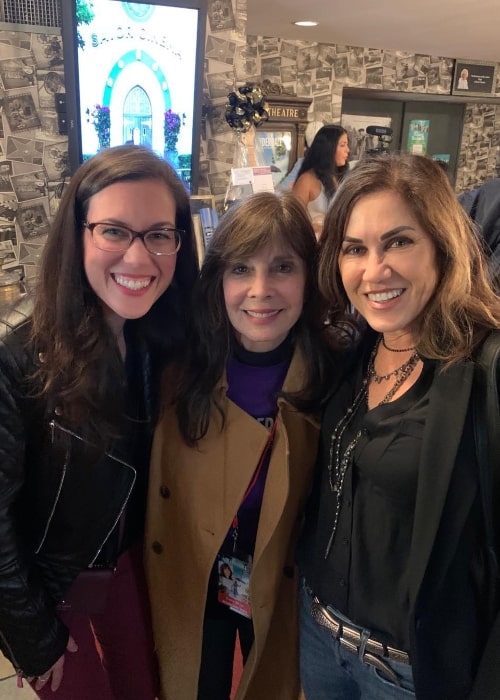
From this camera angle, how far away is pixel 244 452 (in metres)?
1.16

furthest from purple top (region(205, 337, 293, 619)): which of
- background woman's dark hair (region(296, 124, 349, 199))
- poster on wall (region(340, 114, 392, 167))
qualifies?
poster on wall (region(340, 114, 392, 167))

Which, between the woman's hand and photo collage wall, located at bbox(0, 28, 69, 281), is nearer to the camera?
the woman's hand

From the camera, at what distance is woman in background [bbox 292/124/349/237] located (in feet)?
11.6

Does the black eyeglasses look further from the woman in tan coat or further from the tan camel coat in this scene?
the tan camel coat

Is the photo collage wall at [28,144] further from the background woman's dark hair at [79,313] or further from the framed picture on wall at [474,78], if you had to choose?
the framed picture on wall at [474,78]

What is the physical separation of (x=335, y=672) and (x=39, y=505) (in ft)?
2.19

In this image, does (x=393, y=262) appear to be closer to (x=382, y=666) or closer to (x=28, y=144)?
(x=382, y=666)

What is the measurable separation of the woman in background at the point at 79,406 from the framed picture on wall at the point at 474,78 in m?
5.99

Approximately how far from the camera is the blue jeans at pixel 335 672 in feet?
3.27

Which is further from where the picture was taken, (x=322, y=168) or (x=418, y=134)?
(x=418, y=134)

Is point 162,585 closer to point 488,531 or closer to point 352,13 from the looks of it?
point 488,531

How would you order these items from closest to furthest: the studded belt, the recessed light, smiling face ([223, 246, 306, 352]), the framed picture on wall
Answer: the studded belt < smiling face ([223, 246, 306, 352]) < the recessed light < the framed picture on wall

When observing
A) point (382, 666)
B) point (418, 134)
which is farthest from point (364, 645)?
point (418, 134)

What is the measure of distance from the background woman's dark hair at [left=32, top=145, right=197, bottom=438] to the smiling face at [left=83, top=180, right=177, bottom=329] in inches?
0.7
